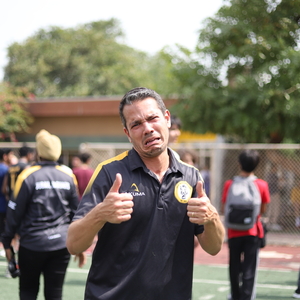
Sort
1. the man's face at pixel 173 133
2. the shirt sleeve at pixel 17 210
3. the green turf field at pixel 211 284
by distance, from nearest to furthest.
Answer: the shirt sleeve at pixel 17 210 < the man's face at pixel 173 133 < the green turf field at pixel 211 284

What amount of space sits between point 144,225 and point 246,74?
1157 centimetres

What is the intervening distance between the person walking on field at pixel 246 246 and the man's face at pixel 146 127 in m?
3.37

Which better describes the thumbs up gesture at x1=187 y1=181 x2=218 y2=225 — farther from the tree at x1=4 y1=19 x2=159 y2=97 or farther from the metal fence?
the tree at x1=4 y1=19 x2=159 y2=97

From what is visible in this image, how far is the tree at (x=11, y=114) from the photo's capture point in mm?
21000

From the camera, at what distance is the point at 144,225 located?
8.57ft

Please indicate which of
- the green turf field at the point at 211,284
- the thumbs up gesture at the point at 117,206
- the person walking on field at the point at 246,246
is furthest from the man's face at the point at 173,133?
the thumbs up gesture at the point at 117,206

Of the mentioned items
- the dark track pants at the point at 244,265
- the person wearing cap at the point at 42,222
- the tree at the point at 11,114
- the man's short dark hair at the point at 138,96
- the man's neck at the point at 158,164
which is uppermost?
the tree at the point at 11,114

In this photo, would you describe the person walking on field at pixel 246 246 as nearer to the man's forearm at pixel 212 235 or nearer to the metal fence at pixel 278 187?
the man's forearm at pixel 212 235

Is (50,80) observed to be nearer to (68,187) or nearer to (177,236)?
(68,187)

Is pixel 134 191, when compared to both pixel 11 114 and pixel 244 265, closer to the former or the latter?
pixel 244 265

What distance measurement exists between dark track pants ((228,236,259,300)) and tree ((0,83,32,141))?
16298 millimetres

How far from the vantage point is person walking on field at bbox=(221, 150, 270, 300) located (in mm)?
5883

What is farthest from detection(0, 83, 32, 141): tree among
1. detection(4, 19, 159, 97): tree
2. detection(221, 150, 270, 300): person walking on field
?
detection(221, 150, 270, 300): person walking on field

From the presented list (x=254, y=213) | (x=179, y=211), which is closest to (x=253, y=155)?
(x=254, y=213)
